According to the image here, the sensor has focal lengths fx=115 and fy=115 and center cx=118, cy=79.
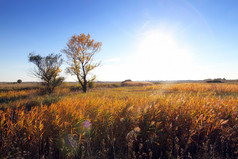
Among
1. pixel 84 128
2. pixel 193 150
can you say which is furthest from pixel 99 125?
pixel 193 150

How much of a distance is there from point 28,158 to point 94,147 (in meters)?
1.40

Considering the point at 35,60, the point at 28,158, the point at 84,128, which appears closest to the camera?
the point at 28,158

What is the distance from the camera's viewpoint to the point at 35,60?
1603 centimetres

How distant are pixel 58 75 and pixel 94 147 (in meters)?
16.5

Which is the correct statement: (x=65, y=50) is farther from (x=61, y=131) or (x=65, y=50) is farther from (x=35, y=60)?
(x=61, y=131)

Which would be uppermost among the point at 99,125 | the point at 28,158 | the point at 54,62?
the point at 54,62

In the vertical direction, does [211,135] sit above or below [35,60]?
below

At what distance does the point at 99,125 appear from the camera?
11.4 ft

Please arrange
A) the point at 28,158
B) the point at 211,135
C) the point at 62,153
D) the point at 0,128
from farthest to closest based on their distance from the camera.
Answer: the point at 211,135 < the point at 0,128 < the point at 62,153 < the point at 28,158

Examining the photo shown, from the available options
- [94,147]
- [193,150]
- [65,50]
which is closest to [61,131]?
[94,147]

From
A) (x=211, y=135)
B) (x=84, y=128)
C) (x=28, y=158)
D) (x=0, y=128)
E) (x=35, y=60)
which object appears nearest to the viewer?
(x=28, y=158)

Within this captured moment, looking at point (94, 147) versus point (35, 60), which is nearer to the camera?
point (94, 147)

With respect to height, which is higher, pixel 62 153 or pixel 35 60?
pixel 35 60

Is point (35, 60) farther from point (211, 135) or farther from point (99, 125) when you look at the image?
point (211, 135)
